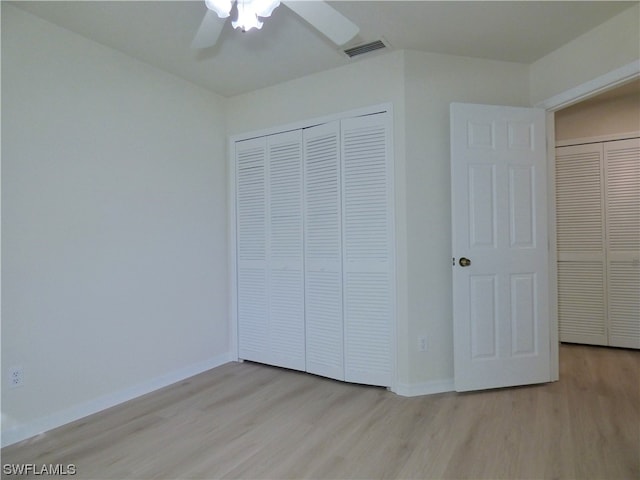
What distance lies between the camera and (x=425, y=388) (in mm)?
2580

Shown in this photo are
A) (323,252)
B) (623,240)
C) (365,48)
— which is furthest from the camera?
(623,240)

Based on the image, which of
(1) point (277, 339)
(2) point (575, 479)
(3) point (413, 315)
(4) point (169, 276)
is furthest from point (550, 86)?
(4) point (169, 276)

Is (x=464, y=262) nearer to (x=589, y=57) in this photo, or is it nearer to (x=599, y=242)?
(x=589, y=57)

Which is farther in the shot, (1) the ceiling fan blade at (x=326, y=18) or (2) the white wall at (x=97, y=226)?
(2) the white wall at (x=97, y=226)

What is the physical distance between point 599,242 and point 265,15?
3843 mm

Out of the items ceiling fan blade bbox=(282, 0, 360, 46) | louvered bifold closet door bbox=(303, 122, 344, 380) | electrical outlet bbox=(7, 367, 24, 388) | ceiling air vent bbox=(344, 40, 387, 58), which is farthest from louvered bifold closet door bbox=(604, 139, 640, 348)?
electrical outlet bbox=(7, 367, 24, 388)

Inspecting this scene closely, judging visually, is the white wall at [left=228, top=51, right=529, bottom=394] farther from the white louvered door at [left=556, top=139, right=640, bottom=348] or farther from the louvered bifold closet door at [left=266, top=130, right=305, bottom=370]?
the white louvered door at [left=556, top=139, right=640, bottom=348]

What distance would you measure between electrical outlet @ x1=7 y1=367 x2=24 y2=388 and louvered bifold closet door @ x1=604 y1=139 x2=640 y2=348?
15.9ft

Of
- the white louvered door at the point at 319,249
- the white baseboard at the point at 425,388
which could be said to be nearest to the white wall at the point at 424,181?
the white baseboard at the point at 425,388

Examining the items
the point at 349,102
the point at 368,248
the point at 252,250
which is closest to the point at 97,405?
the point at 252,250

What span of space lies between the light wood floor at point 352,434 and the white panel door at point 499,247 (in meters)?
0.22

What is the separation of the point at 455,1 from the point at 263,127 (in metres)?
1.79

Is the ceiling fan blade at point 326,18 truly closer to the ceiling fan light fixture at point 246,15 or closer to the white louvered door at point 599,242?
the ceiling fan light fixture at point 246,15
